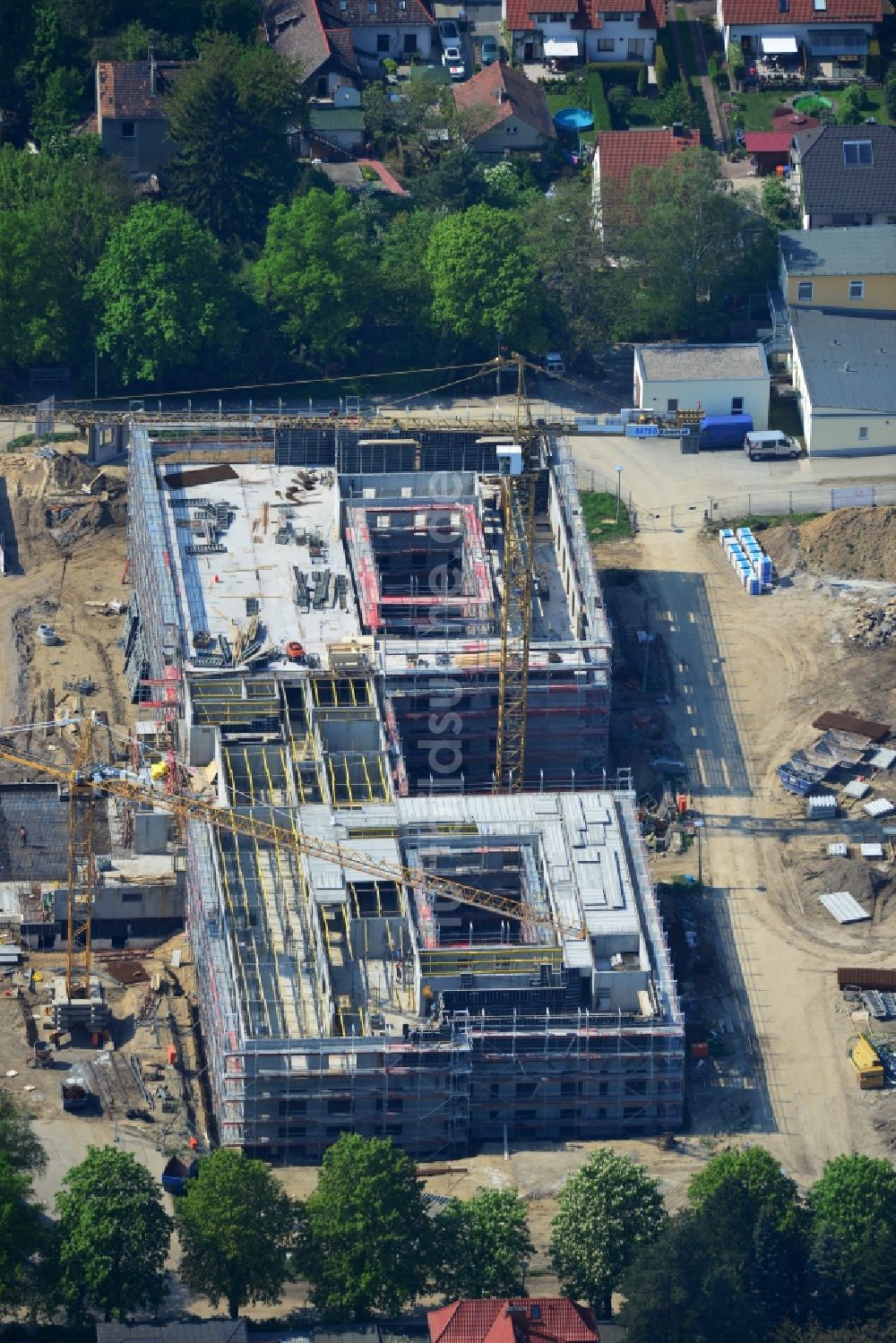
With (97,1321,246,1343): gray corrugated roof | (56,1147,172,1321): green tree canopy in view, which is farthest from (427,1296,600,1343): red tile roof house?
(56,1147,172,1321): green tree canopy

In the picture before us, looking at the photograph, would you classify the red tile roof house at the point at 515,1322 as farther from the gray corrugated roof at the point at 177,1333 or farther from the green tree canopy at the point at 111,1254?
the green tree canopy at the point at 111,1254

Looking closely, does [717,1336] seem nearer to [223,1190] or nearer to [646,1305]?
[646,1305]

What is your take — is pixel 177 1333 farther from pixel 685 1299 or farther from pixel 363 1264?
pixel 685 1299

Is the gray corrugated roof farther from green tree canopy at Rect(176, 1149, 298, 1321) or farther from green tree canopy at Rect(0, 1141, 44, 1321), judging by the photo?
green tree canopy at Rect(0, 1141, 44, 1321)

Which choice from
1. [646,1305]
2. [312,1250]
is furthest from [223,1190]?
[646,1305]

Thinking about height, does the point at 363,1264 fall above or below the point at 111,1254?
below

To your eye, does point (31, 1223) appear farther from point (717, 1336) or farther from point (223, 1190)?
point (717, 1336)

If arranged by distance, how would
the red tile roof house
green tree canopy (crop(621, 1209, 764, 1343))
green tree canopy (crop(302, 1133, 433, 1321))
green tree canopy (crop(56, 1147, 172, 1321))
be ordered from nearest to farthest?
the red tile roof house
green tree canopy (crop(621, 1209, 764, 1343))
green tree canopy (crop(56, 1147, 172, 1321))
green tree canopy (crop(302, 1133, 433, 1321))

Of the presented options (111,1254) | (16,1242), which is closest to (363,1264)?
(111,1254)
